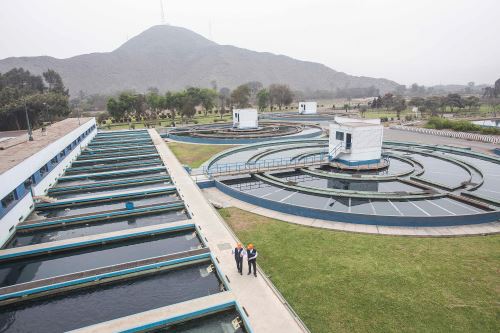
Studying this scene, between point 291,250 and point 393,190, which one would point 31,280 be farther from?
point 393,190

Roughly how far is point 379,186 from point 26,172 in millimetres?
27922

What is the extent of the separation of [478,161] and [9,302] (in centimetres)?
4306

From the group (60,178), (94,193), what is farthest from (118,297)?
(60,178)

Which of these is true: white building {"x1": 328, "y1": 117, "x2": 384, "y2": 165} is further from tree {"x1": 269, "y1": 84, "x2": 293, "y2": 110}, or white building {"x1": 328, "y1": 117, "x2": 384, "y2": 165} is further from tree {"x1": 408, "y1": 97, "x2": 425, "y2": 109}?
tree {"x1": 269, "y1": 84, "x2": 293, "y2": 110}

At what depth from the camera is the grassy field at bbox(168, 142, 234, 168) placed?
37.8 meters

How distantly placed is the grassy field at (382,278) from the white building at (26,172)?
45.8 ft

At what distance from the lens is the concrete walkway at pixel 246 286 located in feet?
34.4

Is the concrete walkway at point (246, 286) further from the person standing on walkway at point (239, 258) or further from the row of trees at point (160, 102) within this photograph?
the row of trees at point (160, 102)

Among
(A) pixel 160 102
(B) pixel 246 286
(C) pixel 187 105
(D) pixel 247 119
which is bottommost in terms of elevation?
(B) pixel 246 286

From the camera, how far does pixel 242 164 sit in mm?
34000

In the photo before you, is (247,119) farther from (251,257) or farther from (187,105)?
(251,257)

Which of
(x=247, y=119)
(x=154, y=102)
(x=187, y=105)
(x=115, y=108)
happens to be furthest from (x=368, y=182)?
(x=154, y=102)

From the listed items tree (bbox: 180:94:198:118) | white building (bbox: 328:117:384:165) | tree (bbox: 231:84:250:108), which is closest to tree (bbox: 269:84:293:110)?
tree (bbox: 231:84:250:108)

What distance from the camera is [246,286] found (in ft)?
40.9
